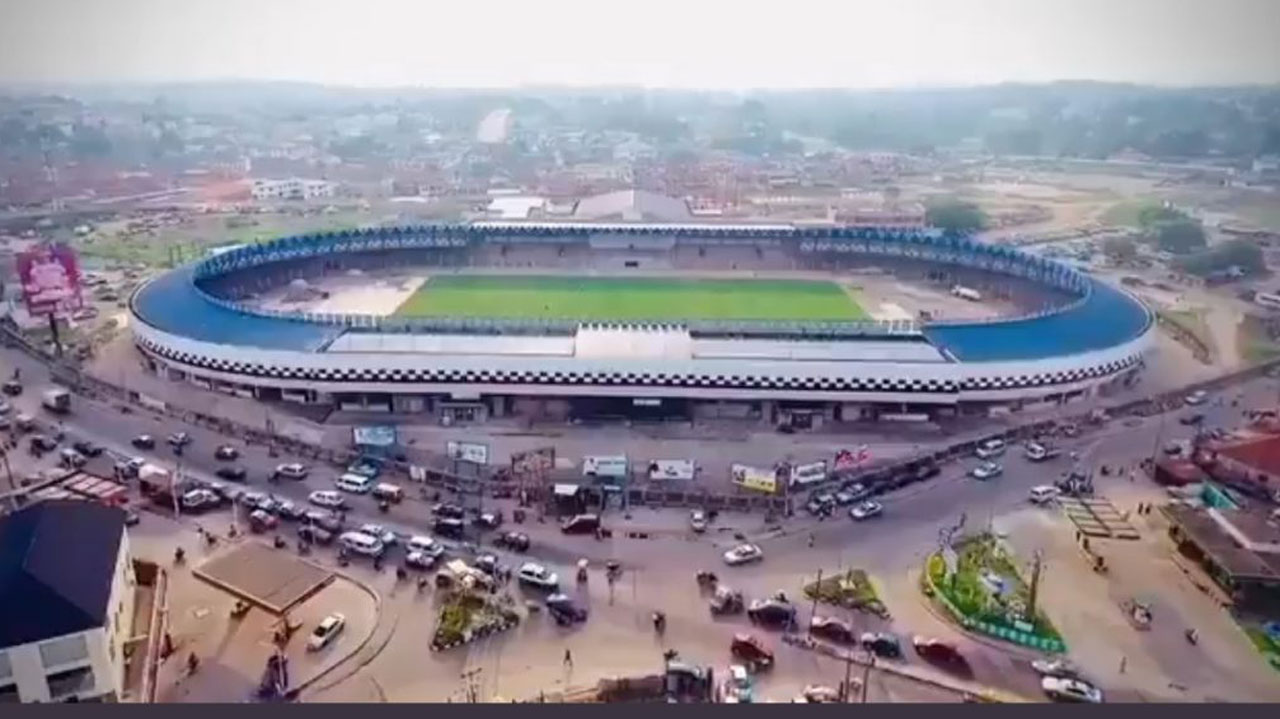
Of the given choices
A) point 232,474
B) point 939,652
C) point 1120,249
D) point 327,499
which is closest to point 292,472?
point 232,474

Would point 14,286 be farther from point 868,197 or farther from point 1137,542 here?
point 868,197

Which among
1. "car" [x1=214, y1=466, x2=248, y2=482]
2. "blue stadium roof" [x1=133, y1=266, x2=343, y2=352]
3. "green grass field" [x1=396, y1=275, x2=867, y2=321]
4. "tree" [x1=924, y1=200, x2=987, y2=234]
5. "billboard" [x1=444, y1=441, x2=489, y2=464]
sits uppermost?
"tree" [x1=924, y1=200, x2=987, y2=234]

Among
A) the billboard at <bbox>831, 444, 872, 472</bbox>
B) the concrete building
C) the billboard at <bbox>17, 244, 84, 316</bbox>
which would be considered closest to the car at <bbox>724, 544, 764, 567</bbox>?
the billboard at <bbox>831, 444, 872, 472</bbox>

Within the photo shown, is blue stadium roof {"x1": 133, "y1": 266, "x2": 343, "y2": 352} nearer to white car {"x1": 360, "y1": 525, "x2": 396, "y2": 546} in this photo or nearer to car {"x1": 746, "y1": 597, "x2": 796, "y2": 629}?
white car {"x1": 360, "y1": 525, "x2": 396, "y2": 546}

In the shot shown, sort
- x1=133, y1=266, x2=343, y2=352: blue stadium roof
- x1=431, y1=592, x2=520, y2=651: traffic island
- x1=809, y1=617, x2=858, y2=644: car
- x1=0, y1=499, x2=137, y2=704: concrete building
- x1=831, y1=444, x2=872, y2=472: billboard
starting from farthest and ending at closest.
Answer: x1=133, y1=266, x2=343, y2=352: blue stadium roof < x1=831, y1=444, x2=872, y2=472: billboard < x1=809, y1=617, x2=858, y2=644: car < x1=431, y1=592, x2=520, y2=651: traffic island < x1=0, y1=499, x2=137, y2=704: concrete building

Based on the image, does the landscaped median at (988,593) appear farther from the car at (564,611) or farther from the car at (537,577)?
the car at (537,577)

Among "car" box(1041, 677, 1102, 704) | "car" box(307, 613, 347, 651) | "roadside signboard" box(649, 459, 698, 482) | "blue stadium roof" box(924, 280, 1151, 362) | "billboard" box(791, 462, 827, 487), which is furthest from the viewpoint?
"blue stadium roof" box(924, 280, 1151, 362)

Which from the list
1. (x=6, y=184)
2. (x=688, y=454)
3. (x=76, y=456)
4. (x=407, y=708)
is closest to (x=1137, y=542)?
(x=688, y=454)

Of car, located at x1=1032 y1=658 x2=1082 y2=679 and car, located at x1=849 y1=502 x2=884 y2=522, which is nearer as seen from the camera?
car, located at x1=1032 y1=658 x2=1082 y2=679
